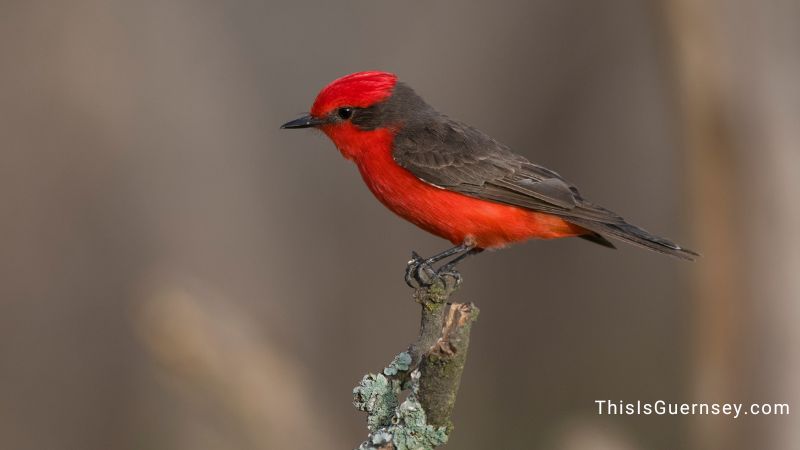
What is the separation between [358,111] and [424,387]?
2419 millimetres

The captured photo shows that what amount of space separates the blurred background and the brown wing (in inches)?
92.3

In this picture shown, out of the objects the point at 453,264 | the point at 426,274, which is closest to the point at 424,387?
the point at 426,274

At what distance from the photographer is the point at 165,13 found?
8875mm

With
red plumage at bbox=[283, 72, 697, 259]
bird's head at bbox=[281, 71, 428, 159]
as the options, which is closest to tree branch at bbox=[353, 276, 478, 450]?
red plumage at bbox=[283, 72, 697, 259]

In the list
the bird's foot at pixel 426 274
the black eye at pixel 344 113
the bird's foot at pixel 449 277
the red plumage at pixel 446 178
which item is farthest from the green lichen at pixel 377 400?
the black eye at pixel 344 113

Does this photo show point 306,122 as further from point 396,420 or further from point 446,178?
point 396,420

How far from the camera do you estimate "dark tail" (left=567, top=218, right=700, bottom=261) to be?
18.3 feet

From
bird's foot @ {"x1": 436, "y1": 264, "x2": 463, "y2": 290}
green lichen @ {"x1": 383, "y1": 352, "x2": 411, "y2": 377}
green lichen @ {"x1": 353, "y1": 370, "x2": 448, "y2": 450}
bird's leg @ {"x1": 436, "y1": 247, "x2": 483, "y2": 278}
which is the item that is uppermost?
bird's leg @ {"x1": 436, "y1": 247, "x2": 483, "y2": 278}

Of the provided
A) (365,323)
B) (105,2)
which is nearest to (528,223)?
(365,323)

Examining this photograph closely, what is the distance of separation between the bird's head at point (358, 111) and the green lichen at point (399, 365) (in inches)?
82.0

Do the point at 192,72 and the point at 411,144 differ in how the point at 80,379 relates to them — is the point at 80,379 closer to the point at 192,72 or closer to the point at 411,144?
the point at 192,72

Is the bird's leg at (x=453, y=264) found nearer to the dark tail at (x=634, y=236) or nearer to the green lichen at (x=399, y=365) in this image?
the dark tail at (x=634, y=236)

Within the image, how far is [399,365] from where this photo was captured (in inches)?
169

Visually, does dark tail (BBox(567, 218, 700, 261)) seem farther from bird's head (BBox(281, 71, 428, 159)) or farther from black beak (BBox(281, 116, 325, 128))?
black beak (BBox(281, 116, 325, 128))
